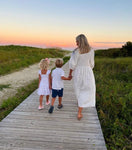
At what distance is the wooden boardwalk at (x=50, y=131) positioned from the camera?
247 centimetres

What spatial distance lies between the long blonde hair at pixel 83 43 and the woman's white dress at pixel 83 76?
0.12m

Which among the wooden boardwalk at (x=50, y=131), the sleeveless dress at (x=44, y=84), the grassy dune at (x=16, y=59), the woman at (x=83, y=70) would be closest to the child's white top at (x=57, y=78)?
the sleeveless dress at (x=44, y=84)

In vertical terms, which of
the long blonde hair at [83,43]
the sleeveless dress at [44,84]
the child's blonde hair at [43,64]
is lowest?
the sleeveless dress at [44,84]

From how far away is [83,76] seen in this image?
123 inches

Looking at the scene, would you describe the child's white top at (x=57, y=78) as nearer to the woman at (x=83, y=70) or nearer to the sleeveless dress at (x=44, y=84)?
the sleeveless dress at (x=44, y=84)

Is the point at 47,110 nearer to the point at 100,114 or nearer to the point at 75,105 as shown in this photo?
the point at 75,105

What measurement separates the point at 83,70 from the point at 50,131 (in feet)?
4.59

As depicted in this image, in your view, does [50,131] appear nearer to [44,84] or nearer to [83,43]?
[44,84]

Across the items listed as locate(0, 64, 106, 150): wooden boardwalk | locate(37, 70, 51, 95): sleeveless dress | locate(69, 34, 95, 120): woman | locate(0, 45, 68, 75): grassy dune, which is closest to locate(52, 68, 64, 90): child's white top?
locate(37, 70, 51, 95): sleeveless dress

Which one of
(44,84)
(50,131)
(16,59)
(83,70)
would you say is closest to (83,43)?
(83,70)

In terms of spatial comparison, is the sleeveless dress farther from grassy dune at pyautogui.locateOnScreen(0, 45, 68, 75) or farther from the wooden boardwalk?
grassy dune at pyautogui.locateOnScreen(0, 45, 68, 75)

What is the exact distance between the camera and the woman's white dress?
119 inches

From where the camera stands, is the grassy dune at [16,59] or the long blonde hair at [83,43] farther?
the grassy dune at [16,59]

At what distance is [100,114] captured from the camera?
161 inches
